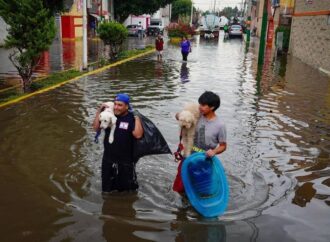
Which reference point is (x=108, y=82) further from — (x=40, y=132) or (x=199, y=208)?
(x=199, y=208)

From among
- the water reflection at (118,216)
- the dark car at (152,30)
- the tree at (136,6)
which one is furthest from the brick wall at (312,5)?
the dark car at (152,30)

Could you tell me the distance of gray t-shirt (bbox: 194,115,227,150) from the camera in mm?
5070

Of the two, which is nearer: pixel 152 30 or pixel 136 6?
pixel 136 6

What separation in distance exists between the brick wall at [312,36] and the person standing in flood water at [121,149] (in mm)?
16910

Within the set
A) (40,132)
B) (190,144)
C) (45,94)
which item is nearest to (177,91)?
(45,94)

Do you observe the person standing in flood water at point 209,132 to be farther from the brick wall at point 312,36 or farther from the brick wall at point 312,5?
the brick wall at point 312,5

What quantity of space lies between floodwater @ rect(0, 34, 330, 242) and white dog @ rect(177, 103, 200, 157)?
0.90 m

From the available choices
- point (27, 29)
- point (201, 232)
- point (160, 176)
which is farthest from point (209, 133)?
point (27, 29)

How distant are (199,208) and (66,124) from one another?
5040mm

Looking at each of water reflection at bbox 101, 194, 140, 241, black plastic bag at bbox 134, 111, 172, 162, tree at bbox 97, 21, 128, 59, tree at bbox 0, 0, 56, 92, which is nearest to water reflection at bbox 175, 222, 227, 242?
water reflection at bbox 101, 194, 140, 241

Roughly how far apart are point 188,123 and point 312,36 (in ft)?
72.1

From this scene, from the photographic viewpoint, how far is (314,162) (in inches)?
292

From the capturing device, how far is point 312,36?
972 inches

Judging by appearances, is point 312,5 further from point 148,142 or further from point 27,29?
point 148,142
